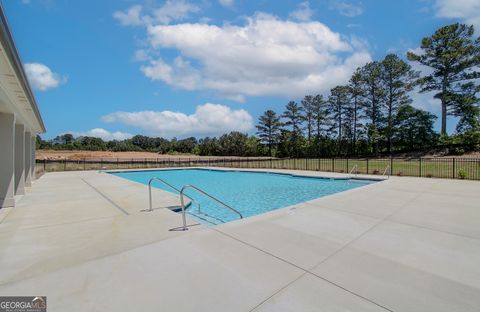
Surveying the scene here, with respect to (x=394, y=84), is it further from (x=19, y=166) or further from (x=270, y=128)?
(x=19, y=166)

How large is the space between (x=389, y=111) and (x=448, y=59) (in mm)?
8759

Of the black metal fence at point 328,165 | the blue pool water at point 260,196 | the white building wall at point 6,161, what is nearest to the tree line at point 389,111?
the black metal fence at point 328,165

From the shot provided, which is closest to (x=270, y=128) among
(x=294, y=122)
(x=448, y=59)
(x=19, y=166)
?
(x=294, y=122)

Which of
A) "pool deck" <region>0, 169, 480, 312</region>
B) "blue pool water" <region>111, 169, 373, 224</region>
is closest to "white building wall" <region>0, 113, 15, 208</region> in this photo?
"pool deck" <region>0, 169, 480, 312</region>

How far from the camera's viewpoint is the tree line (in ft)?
92.8

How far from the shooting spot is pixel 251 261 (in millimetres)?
3264

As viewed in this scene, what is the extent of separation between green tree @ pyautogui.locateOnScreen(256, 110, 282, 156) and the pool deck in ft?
150

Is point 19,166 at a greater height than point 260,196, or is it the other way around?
point 19,166

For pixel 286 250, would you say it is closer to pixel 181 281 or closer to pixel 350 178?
pixel 181 281

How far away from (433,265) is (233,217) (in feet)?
16.7

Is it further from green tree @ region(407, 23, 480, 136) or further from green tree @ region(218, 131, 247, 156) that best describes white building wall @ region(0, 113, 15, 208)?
green tree @ region(218, 131, 247, 156)

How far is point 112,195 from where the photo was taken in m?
8.45

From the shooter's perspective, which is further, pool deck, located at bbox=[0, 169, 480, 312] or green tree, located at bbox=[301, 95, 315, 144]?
green tree, located at bbox=[301, 95, 315, 144]

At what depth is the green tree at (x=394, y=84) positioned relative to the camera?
3375 centimetres
